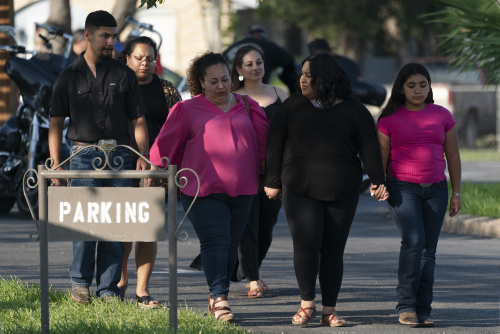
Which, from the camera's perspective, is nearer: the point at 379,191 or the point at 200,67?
the point at 379,191

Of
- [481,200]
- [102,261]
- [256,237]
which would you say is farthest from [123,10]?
[102,261]

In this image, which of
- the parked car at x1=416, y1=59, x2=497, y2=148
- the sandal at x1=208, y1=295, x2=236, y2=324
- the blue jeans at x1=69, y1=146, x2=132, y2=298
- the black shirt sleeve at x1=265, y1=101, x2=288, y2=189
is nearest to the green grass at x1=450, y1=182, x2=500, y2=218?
the black shirt sleeve at x1=265, y1=101, x2=288, y2=189

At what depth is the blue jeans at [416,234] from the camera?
20.8 ft

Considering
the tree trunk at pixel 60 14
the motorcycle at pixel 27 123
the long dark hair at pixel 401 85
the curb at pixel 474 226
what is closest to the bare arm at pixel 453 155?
the long dark hair at pixel 401 85

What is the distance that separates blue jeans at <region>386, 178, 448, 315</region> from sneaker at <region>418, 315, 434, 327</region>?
3cm

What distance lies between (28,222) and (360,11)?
20.9 meters

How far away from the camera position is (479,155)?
23312 mm

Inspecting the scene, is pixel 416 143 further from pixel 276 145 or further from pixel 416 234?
pixel 276 145

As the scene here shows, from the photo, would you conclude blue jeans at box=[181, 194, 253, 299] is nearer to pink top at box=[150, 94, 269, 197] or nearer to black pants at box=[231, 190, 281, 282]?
pink top at box=[150, 94, 269, 197]

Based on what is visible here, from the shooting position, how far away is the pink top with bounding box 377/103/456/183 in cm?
641

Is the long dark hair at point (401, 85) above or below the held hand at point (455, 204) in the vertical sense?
above

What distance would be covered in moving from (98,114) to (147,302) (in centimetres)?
123

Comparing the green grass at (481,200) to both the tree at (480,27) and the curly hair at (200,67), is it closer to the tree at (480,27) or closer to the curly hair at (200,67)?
the tree at (480,27)

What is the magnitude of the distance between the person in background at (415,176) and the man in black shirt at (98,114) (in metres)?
1.56
